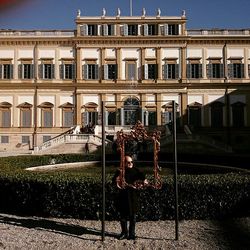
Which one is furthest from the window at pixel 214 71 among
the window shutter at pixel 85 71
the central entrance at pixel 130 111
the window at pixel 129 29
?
the window shutter at pixel 85 71

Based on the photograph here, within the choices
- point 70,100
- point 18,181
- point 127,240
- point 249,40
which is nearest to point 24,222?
point 18,181

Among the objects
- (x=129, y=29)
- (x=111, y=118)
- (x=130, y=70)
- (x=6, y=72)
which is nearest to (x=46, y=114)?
(x=6, y=72)

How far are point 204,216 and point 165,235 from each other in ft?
4.88

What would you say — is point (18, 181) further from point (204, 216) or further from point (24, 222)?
point (204, 216)

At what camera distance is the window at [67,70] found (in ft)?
112

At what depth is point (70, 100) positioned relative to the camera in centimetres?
3400

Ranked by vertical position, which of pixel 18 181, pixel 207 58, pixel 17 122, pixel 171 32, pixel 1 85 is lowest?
pixel 18 181

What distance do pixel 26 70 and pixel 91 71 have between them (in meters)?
5.96

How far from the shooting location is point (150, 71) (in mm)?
34031

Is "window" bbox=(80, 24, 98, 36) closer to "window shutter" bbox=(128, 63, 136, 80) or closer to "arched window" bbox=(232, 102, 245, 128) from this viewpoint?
"window shutter" bbox=(128, 63, 136, 80)

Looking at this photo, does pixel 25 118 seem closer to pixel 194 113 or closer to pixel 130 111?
pixel 130 111

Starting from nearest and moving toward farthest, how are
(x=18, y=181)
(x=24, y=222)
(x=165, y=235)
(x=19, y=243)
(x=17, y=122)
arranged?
(x=19, y=243)
(x=165, y=235)
(x=24, y=222)
(x=18, y=181)
(x=17, y=122)

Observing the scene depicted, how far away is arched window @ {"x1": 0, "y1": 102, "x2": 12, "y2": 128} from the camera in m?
33.4

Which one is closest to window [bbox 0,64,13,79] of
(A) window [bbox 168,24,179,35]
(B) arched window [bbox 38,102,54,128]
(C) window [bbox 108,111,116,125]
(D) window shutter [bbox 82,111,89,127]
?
(B) arched window [bbox 38,102,54,128]
